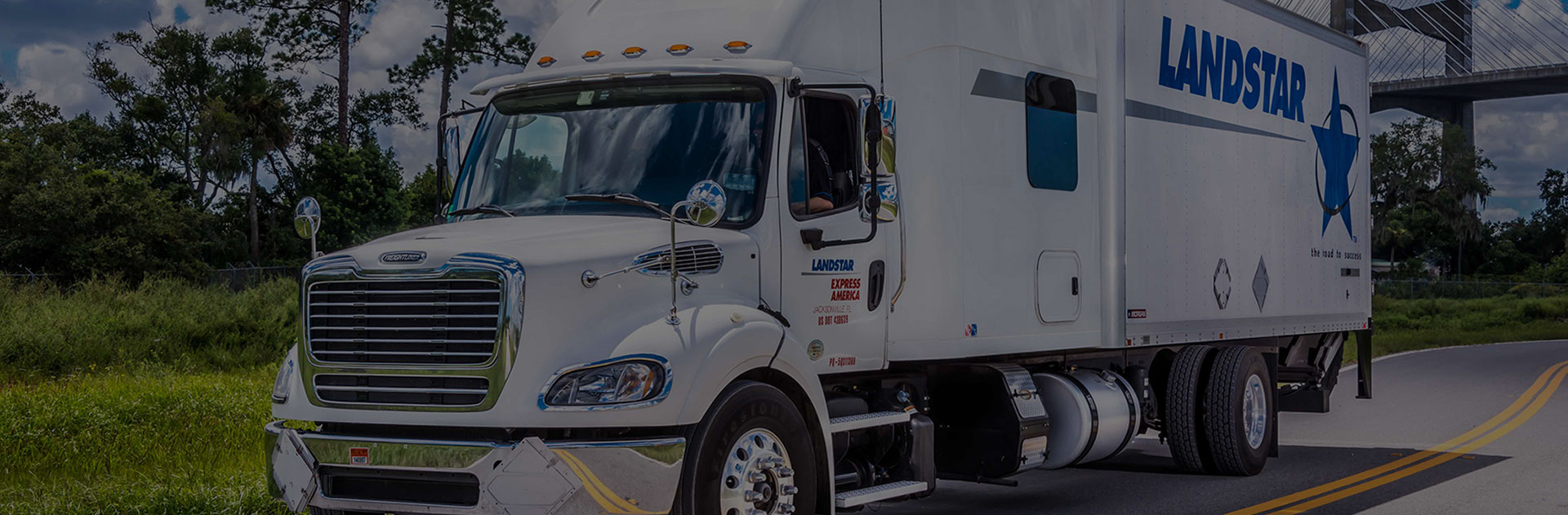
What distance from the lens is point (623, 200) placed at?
709 centimetres

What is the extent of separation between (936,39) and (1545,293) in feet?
225

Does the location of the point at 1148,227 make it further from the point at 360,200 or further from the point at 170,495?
the point at 360,200

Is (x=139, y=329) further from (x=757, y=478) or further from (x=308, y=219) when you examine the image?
(x=757, y=478)

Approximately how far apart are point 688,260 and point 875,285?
5.06ft

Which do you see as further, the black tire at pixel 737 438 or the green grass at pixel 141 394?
the green grass at pixel 141 394

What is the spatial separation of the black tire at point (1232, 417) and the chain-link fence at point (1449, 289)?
177 feet

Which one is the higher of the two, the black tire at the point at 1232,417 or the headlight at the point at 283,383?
the headlight at the point at 283,383

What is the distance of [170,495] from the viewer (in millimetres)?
8516

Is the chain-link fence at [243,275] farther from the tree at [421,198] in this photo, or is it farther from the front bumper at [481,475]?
the front bumper at [481,475]

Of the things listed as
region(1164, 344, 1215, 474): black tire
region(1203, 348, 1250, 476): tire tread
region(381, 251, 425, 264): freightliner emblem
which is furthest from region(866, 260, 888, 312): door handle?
region(1203, 348, 1250, 476): tire tread

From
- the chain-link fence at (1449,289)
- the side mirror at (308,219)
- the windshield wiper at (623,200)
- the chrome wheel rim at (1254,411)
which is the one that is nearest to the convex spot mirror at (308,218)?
the side mirror at (308,219)

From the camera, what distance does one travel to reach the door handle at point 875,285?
790 centimetres

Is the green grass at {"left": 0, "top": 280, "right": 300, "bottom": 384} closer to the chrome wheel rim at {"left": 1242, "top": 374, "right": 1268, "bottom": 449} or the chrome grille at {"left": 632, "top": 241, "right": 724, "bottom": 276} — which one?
the chrome wheel rim at {"left": 1242, "top": 374, "right": 1268, "bottom": 449}

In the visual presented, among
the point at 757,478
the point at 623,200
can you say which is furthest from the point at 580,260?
the point at 757,478
